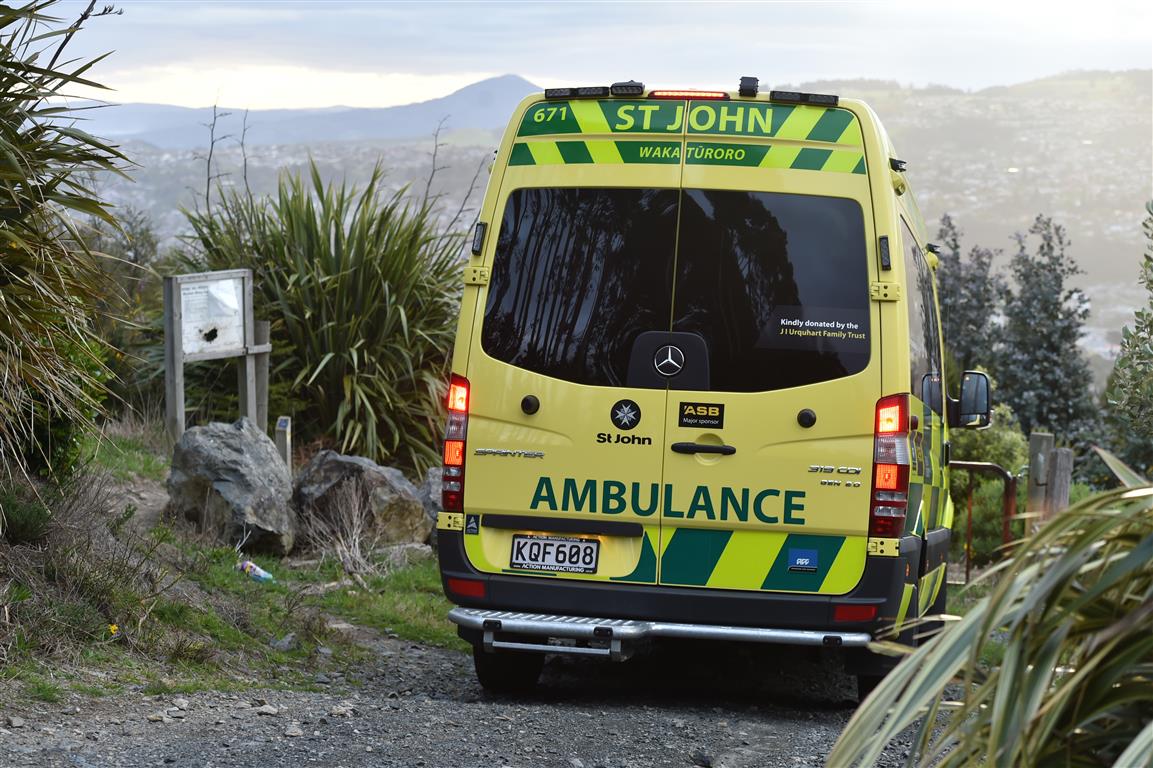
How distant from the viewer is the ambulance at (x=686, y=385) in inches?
223

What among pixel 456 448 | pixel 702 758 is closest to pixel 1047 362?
pixel 456 448

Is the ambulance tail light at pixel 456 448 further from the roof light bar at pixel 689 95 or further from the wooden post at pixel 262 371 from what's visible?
the wooden post at pixel 262 371

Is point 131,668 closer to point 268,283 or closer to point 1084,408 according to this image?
point 268,283

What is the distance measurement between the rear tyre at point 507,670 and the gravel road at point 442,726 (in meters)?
0.08

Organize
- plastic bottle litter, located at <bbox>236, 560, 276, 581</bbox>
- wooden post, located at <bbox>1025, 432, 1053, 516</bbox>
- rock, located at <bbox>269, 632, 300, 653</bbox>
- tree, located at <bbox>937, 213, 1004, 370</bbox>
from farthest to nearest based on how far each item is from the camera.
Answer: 1. tree, located at <bbox>937, 213, 1004, 370</bbox>
2. wooden post, located at <bbox>1025, 432, 1053, 516</bbox>
3. plastic bottle litter, located at <bbox>236, 560, 276, 581</bbox>
4. rock, located at <bbox>269, 632, 300, 653</bbox>

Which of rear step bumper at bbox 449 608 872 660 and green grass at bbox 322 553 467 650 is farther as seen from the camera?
green grass at bbox 322 553 467 650

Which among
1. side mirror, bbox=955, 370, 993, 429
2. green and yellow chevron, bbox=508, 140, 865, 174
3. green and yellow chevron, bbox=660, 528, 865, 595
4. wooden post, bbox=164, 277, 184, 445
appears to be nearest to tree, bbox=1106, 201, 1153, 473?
side mirror, bbox=955, 370, 993, 429

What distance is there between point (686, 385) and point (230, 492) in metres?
4.38

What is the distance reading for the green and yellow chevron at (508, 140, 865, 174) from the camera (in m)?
5.81

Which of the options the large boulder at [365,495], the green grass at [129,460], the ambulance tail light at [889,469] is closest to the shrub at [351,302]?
the green grass at [129,460]

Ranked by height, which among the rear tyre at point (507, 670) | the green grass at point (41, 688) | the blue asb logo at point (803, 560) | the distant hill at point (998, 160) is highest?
the distant hill at point (998, 160)

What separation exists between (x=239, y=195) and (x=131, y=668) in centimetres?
857

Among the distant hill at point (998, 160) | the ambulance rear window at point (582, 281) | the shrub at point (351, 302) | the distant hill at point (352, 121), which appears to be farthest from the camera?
the distant hill at point (352, 121)

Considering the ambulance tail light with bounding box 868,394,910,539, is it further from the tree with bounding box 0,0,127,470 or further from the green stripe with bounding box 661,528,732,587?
the tree with bounding box 0,0,127,470
